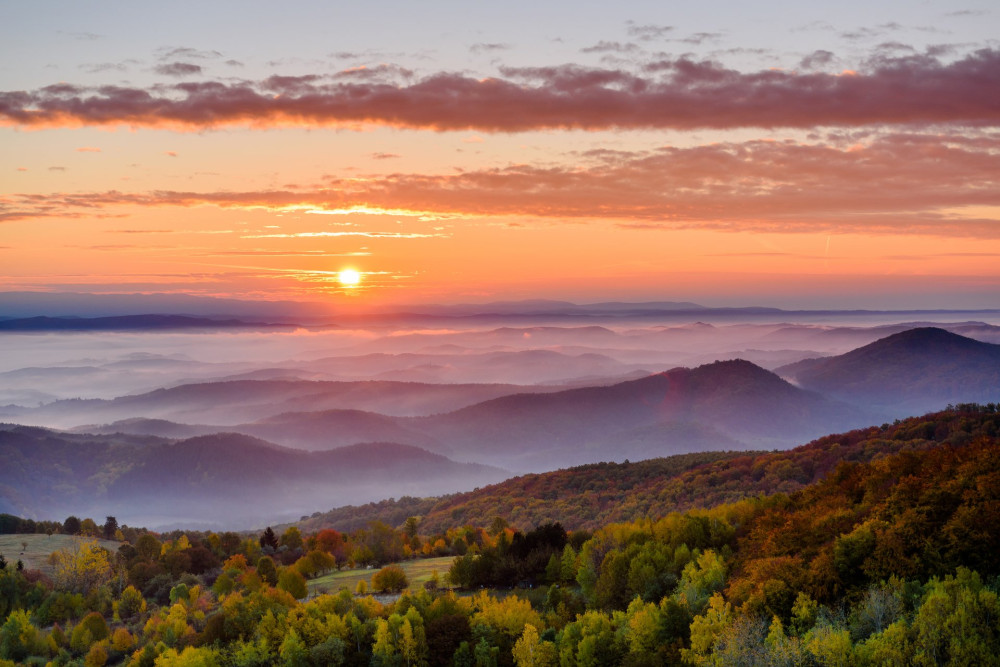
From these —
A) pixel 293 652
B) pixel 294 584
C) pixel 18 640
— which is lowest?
pixel 18 640

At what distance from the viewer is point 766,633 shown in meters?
34.1

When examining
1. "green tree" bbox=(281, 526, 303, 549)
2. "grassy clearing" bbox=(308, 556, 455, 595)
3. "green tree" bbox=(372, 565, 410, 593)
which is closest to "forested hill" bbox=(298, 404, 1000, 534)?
"grassy clearing" bbox=(308, 556, 455, 595)

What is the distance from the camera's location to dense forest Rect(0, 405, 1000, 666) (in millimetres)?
31266

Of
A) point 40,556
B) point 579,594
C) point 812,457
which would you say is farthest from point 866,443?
point 40,556

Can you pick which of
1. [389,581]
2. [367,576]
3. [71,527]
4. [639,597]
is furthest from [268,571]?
[71,527]

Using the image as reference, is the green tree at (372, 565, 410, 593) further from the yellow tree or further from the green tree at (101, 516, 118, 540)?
the green tree at (101, 516, 118, 540)

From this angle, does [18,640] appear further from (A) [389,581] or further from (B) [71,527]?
(B) [71,527]

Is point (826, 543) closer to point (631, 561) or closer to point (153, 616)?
point (631, 561)

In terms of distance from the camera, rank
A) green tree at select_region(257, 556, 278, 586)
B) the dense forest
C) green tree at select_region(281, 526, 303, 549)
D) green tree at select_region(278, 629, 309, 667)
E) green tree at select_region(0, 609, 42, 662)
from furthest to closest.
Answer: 1. green tree at select_region(281, 526, 303, 549)
2. green tree at select_region(257, 556, 278, 586)
3. green tree at select_region(0, 609, 42, 662)
4. green tree at select_region(278, 629, 309, 667)
5. the dense forest

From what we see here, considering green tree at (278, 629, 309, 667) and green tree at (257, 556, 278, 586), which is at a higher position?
green tree at (278, 629, 309, 667)

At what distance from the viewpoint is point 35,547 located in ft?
299

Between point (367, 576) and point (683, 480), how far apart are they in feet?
180

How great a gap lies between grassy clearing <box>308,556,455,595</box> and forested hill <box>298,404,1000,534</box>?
19.3 metres

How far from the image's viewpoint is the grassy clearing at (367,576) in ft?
210
